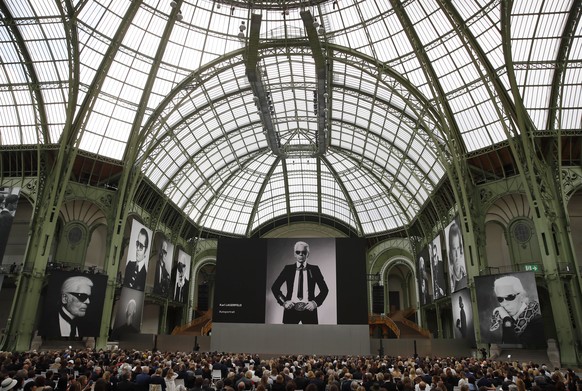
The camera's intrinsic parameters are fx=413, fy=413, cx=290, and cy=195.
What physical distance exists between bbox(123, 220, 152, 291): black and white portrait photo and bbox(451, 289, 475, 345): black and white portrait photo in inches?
1222

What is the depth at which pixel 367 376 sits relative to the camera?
1426 centimetres

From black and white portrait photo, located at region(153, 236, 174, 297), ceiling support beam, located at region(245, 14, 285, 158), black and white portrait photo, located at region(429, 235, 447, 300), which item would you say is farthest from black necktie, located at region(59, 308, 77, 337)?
black and white portrait photo, located at region(429, 235, 447, 300)

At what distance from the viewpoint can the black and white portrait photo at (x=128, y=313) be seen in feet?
127

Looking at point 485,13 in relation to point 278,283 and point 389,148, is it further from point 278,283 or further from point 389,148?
point 278,283

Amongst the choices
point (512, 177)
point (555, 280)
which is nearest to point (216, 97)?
point (512, 177)

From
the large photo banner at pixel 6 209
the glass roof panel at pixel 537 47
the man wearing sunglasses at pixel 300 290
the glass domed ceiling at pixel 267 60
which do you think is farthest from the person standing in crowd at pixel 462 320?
→ the large photo banner at pixel 6 209

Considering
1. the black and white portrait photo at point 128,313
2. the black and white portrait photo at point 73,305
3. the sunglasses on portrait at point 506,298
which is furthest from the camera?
the black and white portrait photo at point 128,313

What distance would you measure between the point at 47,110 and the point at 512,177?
41482mm

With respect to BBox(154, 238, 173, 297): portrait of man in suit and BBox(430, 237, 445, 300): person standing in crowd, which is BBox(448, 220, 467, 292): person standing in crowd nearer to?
BBox(430, 237, 445, 300): person standing in crowd

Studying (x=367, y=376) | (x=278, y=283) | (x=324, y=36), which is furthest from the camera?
(x=278, y=283)

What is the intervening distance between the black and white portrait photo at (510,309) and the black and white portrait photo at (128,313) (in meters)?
31.3

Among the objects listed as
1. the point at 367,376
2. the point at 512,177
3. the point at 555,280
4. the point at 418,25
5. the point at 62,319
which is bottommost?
the point at 367,376

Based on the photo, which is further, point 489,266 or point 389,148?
point 389,148

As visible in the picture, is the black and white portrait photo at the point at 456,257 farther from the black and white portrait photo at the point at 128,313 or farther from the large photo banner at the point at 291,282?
the black and white portrait photo at the point at 128,313
